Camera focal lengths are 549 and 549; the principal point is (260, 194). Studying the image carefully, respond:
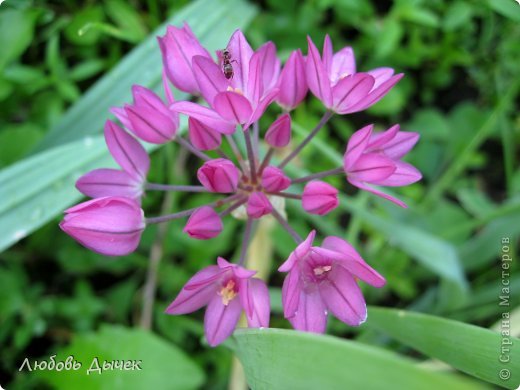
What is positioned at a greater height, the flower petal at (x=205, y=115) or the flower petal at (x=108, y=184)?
the flower petal at (x=205, y=115)

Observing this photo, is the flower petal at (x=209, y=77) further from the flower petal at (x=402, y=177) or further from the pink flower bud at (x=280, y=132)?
the flower petal at (x=402, y=177)

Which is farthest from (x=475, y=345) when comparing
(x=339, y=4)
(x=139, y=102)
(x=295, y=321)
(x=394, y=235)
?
(x=339, y=4)

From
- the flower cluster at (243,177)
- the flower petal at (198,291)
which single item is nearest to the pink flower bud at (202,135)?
the flower cluster at (243,177)

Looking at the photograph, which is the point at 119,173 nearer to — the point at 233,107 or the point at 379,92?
the point at 233,107

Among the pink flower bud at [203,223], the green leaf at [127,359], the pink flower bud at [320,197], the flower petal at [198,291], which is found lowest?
the green leaf at [127,359]

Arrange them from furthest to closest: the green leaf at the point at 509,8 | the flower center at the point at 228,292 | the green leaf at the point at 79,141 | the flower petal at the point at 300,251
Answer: the green leaf at the point at 509,8, the green leaf at the point at 79,141, the flower center at the point at 228,292, the flower petal at the point at 300,251

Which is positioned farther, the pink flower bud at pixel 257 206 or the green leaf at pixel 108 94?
the green leaf at pixel 108 94

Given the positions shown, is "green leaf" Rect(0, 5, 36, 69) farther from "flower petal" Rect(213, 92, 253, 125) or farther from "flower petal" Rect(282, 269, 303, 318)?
"flower petal" Rect(282, 269, 303, 318)

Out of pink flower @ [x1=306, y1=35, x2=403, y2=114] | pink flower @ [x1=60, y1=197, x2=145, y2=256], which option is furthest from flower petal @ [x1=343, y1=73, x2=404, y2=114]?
pink flower @ [x1=60, y1=197, x2=145, y2=256]
